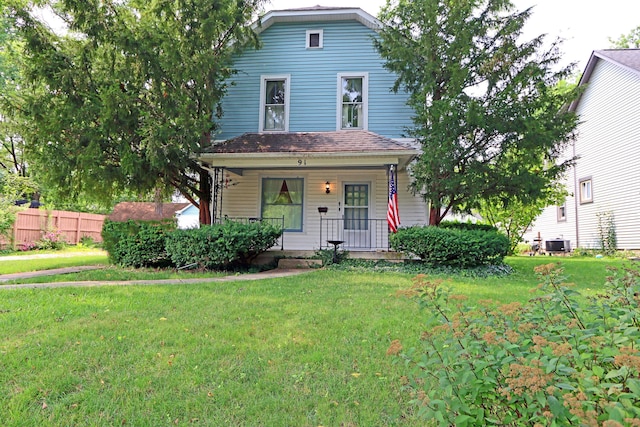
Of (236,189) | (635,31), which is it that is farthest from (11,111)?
(635,31)

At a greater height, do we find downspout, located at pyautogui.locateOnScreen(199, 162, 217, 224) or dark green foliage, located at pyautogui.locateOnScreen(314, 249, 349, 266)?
downspout, located at pyautogui.locateOnScreen(199, 162, 217, 224)

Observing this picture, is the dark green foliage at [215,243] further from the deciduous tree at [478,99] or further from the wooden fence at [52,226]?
the wooden fence at [52,226]

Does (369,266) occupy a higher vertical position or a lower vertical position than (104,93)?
lower

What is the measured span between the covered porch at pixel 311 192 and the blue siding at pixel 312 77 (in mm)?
679

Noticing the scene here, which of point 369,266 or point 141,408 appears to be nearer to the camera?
point 141,408

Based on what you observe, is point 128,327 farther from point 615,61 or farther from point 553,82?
point 615,61

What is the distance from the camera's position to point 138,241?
862 centimetres

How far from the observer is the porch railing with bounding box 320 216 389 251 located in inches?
408

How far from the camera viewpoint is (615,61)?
1346 centimetres

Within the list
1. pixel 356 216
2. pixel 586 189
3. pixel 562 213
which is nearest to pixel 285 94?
pixel 356 216

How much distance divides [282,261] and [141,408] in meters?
6.93

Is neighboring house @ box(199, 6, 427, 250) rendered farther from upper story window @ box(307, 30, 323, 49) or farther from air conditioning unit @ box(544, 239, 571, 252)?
air conditioning unit @ box(544, 239, 571, 252)

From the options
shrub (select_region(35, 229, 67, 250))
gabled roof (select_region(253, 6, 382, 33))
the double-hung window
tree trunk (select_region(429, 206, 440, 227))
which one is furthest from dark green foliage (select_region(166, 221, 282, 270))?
shrub (select_region(35, 229, 67, 250))

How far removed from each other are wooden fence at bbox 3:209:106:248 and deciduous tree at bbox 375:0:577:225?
14.5m
